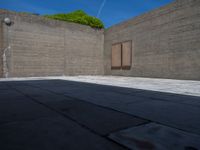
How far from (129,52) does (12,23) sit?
282 inches

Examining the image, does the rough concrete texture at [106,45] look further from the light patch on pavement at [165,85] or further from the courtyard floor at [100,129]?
the courtyard floor at [100,129]

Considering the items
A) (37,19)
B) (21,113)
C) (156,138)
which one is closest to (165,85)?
(156,138)

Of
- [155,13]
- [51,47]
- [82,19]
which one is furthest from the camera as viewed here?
[82,19]

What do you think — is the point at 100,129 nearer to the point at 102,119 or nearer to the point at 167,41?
the point at 102,119

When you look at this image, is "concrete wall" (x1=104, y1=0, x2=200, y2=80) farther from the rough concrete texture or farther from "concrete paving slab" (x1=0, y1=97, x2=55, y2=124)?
"concrete paving slab" (x1=0, y1=97, x2=55, y2=124)

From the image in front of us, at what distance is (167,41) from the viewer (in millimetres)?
7934

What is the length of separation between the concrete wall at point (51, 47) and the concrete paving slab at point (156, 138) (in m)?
9.19

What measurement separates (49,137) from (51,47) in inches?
372

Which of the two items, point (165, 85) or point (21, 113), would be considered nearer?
point (21, 113)

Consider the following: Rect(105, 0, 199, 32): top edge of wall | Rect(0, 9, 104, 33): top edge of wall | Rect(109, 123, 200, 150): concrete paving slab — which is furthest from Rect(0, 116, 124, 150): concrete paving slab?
Rect(0, 9, 104, 33): top edge of wall

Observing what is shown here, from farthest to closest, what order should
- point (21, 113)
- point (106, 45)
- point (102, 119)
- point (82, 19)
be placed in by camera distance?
point (82, 19) → point (106, 45) → point (21, 113) → point (102, 119)

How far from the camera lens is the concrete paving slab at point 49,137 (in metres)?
1.10

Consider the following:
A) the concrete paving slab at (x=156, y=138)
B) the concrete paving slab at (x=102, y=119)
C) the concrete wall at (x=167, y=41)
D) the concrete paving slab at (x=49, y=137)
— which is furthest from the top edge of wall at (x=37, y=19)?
the concrete paving slab at (x=156, y=138)

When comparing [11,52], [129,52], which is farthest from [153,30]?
[11,52]
